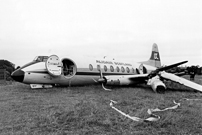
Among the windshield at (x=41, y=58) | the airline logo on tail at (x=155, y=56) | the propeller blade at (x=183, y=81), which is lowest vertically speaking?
the propeller blade at (x=183, y=81)

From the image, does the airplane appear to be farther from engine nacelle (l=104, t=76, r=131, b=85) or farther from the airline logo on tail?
the airline logo on tail

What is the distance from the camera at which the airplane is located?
11195 mm

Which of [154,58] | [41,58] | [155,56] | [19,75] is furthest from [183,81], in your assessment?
[155,56]

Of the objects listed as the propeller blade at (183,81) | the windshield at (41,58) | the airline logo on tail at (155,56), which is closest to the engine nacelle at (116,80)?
the propeller blade at (183,81)

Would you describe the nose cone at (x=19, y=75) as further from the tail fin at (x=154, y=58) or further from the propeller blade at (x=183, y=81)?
the tail fin at (x=154, y=58)

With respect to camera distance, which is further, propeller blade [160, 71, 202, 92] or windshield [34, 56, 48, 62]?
windshield [34, 56, 48, 62]

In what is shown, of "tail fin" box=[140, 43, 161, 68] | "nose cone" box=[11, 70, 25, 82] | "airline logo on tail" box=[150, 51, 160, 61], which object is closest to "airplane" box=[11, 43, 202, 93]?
"nose cone" box=[11, 70, 25, 82]

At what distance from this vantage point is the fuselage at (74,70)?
1138 cm

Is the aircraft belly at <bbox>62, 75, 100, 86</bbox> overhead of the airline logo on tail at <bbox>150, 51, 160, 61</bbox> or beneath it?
beneath

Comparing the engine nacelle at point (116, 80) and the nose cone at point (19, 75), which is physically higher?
the nose cone at point (19, 75)

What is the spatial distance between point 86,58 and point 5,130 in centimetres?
1057

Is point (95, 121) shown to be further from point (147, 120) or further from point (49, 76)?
point (49, 76)

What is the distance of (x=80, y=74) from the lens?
13.2 metres

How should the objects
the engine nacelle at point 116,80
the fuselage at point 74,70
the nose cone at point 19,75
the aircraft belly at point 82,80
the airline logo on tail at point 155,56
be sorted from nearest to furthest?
the nose cone at point 19,75 → the fuselage at point 74,70 → the engine nacelle at point 116,80 → the aircraft belly at point 82,80 → the airline logo on tail at point 155,56
